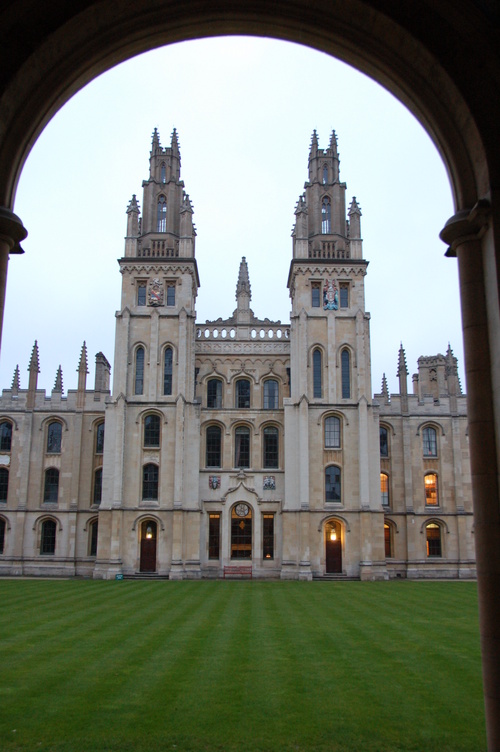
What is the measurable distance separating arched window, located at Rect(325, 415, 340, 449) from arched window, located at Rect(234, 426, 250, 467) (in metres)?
5.56

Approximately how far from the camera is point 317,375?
154ft

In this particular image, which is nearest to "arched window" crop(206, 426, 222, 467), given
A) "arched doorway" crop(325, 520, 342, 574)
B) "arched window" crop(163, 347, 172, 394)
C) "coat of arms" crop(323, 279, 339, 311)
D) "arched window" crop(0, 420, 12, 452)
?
"arched window" crop(163, 347, 172, 394)

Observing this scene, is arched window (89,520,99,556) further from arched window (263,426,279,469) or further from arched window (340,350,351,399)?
arched window (340,350,351,399)

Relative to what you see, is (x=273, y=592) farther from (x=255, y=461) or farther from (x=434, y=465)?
(x=434, y=465)

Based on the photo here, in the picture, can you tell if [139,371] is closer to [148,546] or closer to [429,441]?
[148,546]

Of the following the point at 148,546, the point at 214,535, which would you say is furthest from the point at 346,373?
the point at 148,546

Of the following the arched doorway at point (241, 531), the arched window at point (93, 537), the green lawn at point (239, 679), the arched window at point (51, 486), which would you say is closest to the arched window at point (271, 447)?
the arched doorway at point (241, 531)

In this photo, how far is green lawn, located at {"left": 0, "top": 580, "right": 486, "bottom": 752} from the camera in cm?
1013

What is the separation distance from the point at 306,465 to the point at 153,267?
1771 centimetres

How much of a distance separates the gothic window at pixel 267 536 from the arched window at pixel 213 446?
4967 mm

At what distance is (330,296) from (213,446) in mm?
13397

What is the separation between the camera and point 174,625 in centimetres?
2097

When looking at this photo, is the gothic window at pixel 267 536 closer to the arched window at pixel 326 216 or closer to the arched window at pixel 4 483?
the arched window at pixel 4 483

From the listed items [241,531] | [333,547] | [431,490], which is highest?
[431,490]
